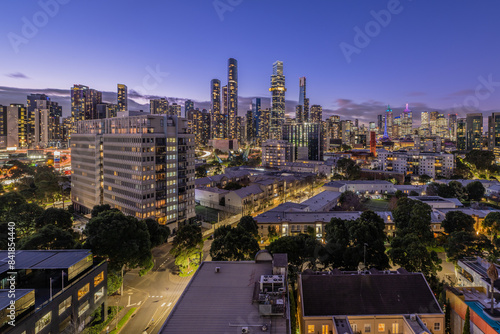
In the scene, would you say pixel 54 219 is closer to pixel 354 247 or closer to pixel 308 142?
pixel 354 247

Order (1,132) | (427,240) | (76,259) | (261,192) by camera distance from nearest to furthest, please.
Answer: (76,259), (427,240), (261,192), (1,132)

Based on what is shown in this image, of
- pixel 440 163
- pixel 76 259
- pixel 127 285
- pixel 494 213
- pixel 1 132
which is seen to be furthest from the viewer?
pixel 1 132

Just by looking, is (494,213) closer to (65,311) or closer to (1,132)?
(65,311)

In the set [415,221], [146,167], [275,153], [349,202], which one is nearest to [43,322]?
[146,167]

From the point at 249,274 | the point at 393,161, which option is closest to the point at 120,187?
the point at 249,274

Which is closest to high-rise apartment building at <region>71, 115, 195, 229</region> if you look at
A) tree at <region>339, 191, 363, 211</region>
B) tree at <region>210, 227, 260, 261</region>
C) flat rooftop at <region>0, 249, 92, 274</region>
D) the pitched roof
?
tree at <region>210, 227, 260, 261</region>

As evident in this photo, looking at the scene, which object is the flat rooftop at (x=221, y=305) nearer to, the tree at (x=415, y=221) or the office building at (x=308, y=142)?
the tree at (x=415, y=221)
